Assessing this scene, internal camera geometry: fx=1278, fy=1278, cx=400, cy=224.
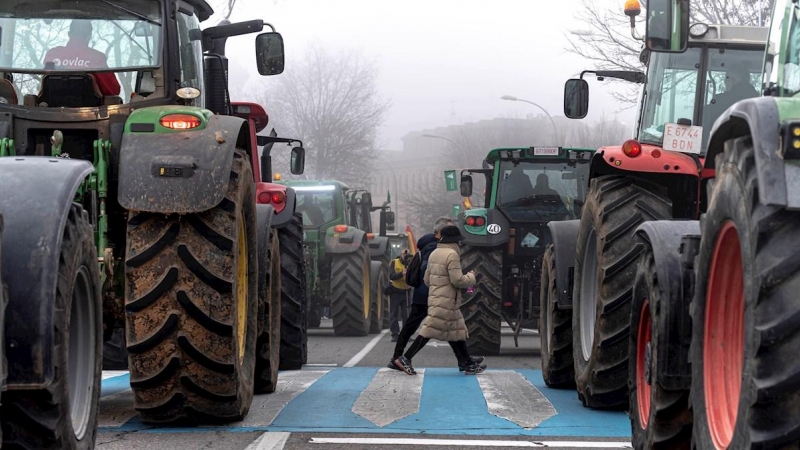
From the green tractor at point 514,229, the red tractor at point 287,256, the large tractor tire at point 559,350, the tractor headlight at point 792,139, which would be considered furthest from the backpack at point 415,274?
the tractor headlight at point 792,139

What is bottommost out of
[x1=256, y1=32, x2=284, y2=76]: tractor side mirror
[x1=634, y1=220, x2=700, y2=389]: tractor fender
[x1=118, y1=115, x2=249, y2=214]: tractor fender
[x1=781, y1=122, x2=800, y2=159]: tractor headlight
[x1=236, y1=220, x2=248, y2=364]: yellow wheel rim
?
[x1=236, y1=220, x2=248, y2=364]: yellow wheel rim

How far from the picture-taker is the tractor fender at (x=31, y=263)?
4730mm

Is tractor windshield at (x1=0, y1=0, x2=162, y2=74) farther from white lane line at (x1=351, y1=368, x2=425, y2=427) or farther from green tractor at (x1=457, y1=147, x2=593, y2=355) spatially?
green tractor at (x1=457, y1=147, x2=593, y2=355)

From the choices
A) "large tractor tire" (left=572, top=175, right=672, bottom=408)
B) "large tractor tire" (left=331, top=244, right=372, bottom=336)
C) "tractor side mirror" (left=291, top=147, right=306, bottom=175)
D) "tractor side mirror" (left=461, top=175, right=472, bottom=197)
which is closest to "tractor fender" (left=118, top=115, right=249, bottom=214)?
"large tractor tire" (left=572, top=175, right=672, bottom=408)

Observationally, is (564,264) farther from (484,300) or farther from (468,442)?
(484,300)

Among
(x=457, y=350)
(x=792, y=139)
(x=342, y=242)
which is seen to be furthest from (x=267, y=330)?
(x=342, y=242)

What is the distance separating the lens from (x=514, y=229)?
1638 centimetres

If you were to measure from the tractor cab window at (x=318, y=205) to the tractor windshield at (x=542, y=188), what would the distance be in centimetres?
633

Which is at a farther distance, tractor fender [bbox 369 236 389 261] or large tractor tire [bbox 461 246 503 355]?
tractor fender [bbox 369 236 389 261]

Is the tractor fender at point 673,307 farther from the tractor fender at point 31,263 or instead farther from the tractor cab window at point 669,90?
the tractor cab window at point 669,90

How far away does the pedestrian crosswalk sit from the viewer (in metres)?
7.99

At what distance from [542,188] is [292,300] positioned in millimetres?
5313

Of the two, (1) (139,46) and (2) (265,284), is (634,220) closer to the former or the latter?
(2) (265,284)

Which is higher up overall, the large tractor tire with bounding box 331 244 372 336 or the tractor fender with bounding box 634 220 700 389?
the tractor fender with bounding box 634 220 700 389
